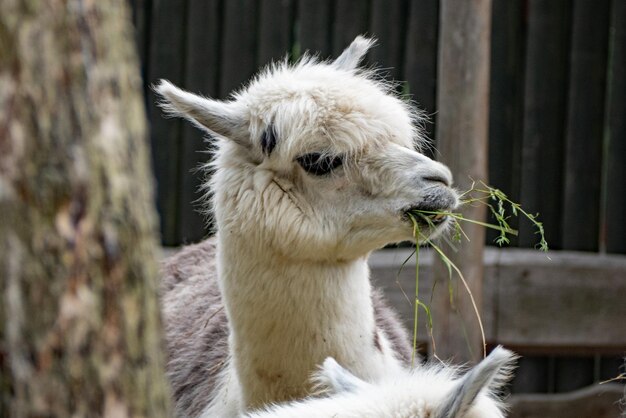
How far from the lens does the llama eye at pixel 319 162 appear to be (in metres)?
4.31

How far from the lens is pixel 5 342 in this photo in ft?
5.73

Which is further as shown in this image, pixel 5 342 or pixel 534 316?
pixel 534 316

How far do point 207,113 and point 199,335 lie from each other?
48.3 inches

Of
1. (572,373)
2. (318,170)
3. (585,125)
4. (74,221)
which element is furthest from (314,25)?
(74,221)

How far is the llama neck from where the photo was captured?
4266 millimetres

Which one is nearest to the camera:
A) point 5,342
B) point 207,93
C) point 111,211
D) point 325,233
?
point 5,342

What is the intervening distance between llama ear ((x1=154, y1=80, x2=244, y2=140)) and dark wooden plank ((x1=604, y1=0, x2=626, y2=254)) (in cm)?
415

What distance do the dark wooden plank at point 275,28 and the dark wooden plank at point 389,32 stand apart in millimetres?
618

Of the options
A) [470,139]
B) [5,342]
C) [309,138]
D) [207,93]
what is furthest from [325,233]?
[207,93]

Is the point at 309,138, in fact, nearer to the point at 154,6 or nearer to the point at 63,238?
the point at 63,238

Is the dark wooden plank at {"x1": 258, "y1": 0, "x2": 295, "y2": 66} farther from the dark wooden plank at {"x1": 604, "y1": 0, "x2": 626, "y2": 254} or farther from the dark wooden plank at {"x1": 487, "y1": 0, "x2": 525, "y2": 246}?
the dark wooden plank at {"x1": 604, "y1": 0, "x2": 626, "y2": 254}

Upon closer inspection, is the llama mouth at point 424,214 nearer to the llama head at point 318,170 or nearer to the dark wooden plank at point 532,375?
the llama head at point 318,170

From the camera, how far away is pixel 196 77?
8.23m

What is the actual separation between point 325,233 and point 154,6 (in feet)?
14.8
